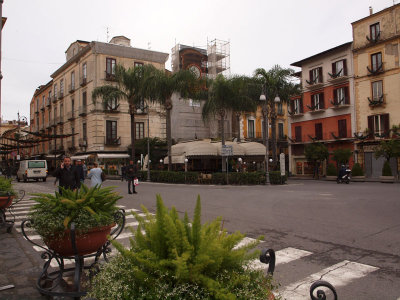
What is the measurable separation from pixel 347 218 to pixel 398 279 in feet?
16.0

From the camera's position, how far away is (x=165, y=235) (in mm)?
2039

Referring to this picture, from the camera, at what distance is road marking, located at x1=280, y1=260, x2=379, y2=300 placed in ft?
12.5

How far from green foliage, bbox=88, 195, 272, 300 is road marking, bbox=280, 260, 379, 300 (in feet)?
6.55

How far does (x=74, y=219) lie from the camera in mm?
3531

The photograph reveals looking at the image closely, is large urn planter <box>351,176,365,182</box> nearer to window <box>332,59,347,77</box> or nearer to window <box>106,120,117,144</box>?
window <box>332,59,347,77</box>

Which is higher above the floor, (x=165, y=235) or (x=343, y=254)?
(x=165, y=235)

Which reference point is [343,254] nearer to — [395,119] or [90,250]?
[90,250]

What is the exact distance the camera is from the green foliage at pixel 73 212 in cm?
351

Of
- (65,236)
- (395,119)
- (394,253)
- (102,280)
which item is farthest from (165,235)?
(395,119)

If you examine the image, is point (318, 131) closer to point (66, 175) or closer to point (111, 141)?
point (111, 141)

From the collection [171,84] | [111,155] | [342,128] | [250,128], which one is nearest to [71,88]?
[111,155]

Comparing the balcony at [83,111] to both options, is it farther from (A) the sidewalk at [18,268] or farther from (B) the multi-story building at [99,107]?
(A) the sidewalk at [18,268]

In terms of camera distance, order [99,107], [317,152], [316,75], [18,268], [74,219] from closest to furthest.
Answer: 1. [74,219]
2. [18,268]
3. [317,152]
4. [99,107]
5. [316,75]

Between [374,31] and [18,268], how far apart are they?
36.9m
